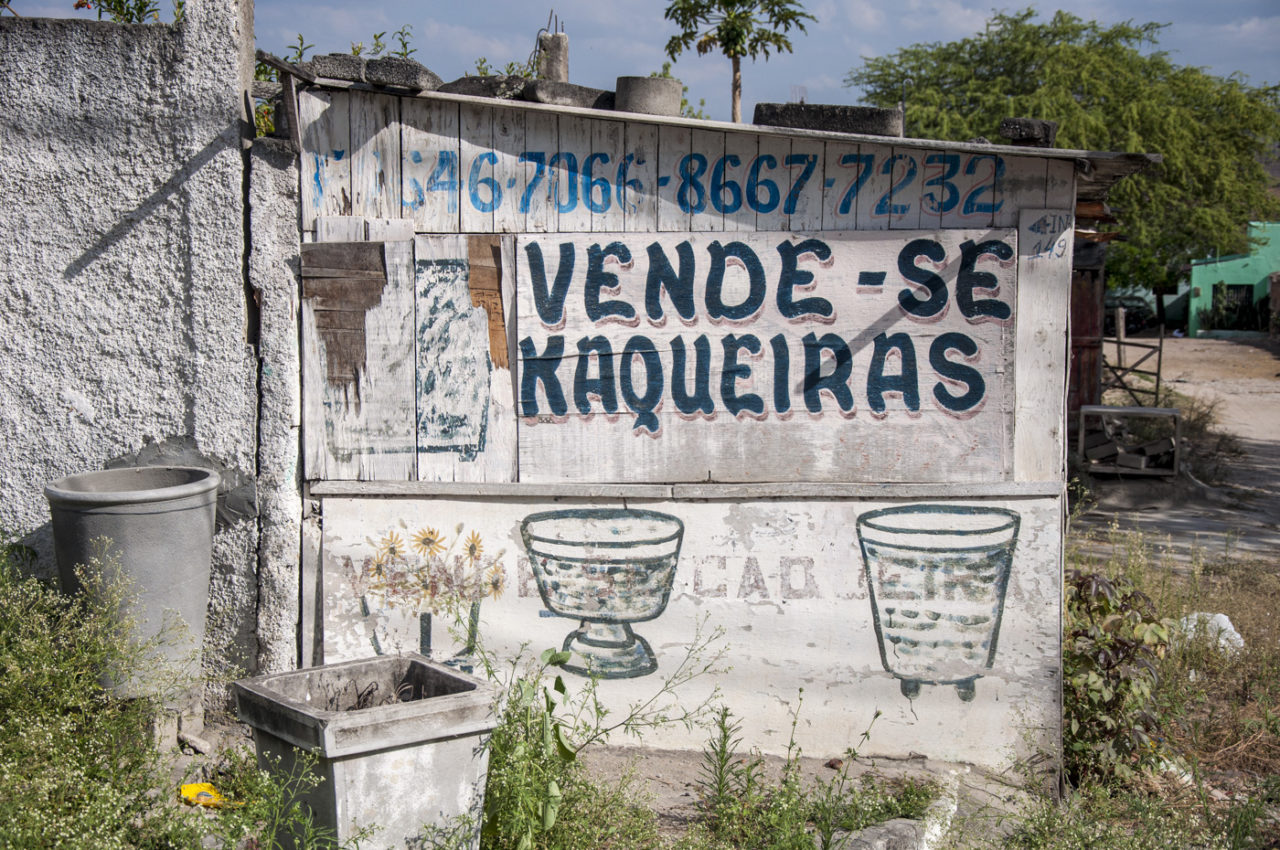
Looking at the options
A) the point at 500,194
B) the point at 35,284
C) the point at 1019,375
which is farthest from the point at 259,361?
the point at 1019,375

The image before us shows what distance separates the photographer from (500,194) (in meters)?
4.28

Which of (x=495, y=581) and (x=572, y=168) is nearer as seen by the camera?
(x=572, y=168)

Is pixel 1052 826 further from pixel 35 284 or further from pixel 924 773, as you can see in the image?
pixel 35 284

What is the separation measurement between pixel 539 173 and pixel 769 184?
41.3 inches

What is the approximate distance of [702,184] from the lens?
4.27m

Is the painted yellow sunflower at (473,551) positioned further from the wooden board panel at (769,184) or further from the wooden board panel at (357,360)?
the wooden board panel at (769,184)

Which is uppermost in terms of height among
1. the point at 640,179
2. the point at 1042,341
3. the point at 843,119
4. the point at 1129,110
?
the point at 1129,110

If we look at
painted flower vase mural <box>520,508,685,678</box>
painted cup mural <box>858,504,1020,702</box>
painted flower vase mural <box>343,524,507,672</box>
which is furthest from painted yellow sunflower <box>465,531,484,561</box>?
painted cup mural <box>858,504,1020,702</box>

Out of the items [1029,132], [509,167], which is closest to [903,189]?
[1029,132]

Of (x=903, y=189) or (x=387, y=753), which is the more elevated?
(x=903, y=189)

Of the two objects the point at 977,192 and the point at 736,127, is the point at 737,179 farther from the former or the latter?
the point at 977,192

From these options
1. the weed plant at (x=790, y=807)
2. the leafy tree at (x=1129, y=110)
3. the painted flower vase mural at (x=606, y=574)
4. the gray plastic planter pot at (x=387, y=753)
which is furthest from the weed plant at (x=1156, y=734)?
the leafy tree at (x=1129, y=110)

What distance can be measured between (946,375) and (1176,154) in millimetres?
18006

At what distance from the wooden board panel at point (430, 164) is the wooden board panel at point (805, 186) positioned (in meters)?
1.52
